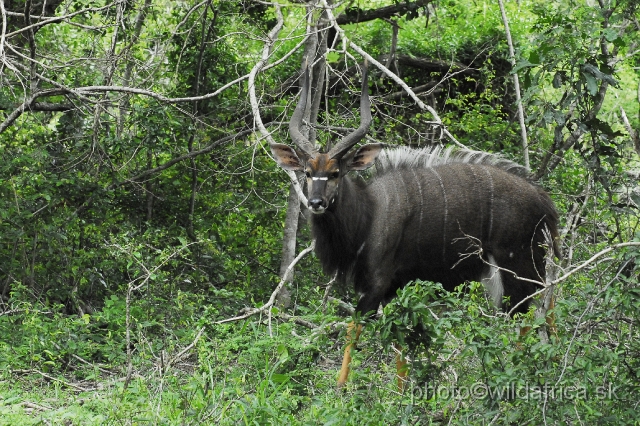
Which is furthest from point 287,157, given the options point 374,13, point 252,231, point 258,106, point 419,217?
point 374,13

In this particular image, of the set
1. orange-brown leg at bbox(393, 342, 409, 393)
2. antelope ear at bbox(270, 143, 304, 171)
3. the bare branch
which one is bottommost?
orange-brown leg at bbox(393, 342, 409, 393)

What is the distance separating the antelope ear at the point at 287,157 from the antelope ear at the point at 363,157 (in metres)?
0.34

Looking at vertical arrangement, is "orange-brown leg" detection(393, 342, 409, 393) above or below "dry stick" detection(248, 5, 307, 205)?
below

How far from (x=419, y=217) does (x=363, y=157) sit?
59 centimetres

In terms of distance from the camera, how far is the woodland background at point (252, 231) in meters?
3.98

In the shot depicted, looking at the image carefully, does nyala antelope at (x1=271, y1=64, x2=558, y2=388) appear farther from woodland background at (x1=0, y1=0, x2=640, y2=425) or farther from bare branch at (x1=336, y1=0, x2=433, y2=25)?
bare branch at (x1=336, y1=0, x2=433, y2=25)

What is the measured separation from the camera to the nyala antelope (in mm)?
5633

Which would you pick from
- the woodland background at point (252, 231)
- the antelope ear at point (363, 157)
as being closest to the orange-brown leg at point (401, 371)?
the woodland background at point (252, 231)

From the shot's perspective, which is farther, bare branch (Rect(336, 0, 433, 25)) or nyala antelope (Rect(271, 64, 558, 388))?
bare branch (Rect(336, 0, 433, 25))

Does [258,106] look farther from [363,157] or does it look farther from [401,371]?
[401,371]

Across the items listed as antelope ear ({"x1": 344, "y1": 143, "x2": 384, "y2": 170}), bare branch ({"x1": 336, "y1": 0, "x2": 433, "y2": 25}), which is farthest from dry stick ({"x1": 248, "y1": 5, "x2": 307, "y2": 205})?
bare branch ({"x1": 336, "y1": 0, "x2": 433, "y2": 25})

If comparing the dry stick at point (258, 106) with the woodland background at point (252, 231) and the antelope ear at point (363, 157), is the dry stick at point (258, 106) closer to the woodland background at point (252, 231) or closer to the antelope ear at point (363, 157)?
the woodland background at point (252, 231)

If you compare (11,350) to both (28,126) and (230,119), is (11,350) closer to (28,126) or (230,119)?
(28,126)

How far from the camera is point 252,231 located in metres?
7.97
